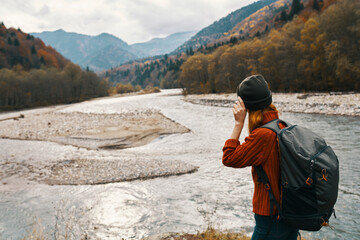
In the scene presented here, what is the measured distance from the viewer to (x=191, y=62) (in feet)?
265

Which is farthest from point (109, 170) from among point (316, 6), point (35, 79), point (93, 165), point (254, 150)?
point (316, 6)

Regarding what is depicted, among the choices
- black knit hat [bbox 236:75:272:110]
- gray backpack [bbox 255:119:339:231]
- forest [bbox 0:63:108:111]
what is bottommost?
gray backpack [bbox 255:119:339:231]

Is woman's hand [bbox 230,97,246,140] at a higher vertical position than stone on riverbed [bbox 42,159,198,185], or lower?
higher

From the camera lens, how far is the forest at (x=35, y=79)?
6825 centimetres

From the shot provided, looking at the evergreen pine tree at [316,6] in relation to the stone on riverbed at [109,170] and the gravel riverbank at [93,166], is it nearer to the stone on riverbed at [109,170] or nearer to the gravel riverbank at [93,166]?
the gravel riverbank at [93,166]

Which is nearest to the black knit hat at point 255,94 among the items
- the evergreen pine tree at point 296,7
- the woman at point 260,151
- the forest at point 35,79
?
the woman at point 260,151

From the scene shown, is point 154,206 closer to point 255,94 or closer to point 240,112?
point 240,112

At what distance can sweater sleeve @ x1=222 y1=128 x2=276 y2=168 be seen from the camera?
2094 millimetres

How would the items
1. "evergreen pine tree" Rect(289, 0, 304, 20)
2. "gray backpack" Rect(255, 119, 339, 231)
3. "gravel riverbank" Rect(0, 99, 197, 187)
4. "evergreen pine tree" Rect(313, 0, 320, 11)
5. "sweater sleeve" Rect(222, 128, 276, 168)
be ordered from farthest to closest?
"evergreen pine tree" Rect(289, 0, 304, 20)
"evergreen pine tree" Rect(313, 0, 320, 11)
"gravel riverbank" Rect(0, 99, 197, 187)
"sweater sleeve" Rect(222, 128, 276, 168)
"gray backpack" Rect(255, 119, 339, 231)

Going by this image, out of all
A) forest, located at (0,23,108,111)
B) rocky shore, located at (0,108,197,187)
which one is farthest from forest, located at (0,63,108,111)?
rocky shore, located at (0,108,197,187)

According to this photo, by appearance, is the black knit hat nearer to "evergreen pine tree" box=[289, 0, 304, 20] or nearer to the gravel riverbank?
the gravel riverbank

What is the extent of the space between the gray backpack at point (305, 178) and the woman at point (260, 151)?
10cm

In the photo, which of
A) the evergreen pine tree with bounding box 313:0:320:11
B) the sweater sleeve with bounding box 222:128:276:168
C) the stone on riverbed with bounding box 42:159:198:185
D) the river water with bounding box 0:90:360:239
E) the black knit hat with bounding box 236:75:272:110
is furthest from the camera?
the evergreen pine tree with bounding box 313:0:320:11

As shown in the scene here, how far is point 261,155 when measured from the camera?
2.14 m
